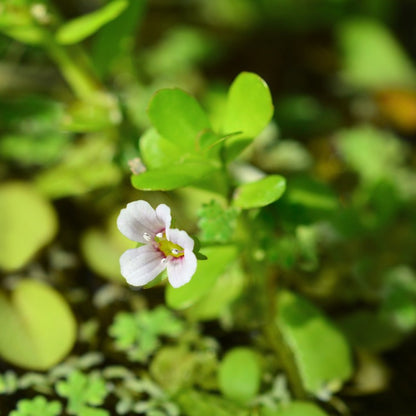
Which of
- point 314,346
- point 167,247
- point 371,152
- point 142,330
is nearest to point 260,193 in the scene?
point 167,247

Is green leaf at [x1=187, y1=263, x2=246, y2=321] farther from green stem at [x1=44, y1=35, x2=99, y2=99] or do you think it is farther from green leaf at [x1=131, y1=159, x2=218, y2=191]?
green stem at [x1=44, y1=35, x2=99, y2=99]

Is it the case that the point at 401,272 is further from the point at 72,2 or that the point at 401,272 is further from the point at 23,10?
the point at 72,2

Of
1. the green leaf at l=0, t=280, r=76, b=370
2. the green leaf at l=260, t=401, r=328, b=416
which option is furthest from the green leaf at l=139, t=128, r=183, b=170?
the green leaf at l=260, t=401, r=328, b=416

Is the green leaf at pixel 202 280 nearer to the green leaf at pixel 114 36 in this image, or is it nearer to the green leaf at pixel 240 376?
the green leaf at pixel 240 376

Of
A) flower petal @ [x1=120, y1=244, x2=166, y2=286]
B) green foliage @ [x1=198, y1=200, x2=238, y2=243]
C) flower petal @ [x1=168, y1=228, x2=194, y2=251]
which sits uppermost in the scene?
flower petal @ [x1=168, y1=228, x2=194, y2=251]

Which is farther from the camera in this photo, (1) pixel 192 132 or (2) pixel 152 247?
(1) pixel 192 132

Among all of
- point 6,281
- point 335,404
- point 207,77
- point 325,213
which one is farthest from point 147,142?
point 207,77

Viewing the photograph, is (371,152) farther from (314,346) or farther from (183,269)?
(183,269)
